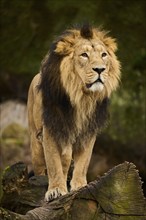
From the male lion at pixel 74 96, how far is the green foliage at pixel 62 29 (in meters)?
6.03

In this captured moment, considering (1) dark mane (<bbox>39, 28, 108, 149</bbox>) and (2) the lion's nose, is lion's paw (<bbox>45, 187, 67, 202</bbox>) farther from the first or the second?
(2) the lion's nose

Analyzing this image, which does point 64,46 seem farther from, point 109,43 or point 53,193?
point 53,193

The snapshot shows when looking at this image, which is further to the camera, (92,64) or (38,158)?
(38,158)

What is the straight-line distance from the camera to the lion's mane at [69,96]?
5.97 meters

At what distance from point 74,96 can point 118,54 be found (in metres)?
6.16

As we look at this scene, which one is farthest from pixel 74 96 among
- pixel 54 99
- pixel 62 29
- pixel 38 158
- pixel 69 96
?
pixel 62 29

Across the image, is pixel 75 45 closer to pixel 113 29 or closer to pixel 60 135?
pixel 60 135

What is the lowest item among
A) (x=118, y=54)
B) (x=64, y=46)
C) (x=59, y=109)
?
(x=59, y=109)

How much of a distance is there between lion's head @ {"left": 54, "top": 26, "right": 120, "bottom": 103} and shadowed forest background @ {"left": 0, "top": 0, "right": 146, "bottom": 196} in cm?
591

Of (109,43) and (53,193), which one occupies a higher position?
(109,43)

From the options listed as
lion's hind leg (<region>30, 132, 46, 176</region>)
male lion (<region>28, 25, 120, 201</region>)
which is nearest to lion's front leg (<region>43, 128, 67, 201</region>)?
male lion (<region>28, 25, 120, 201</region>)

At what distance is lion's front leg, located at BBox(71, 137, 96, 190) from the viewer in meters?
6.15

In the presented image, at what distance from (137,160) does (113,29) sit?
202cm

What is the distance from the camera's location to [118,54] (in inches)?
473
